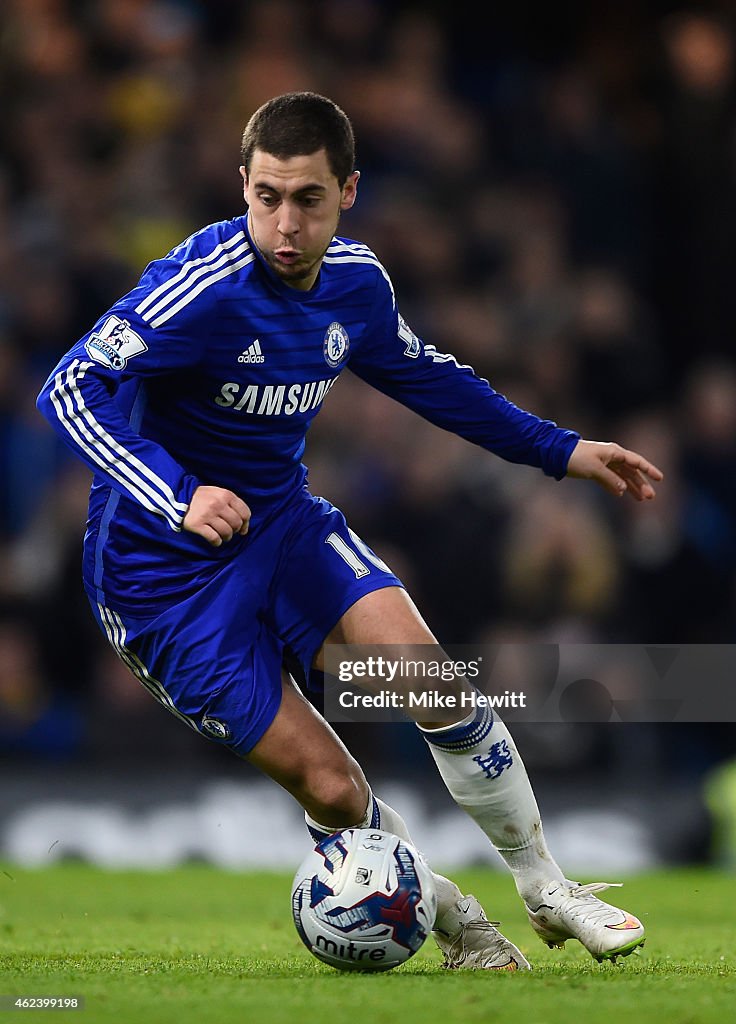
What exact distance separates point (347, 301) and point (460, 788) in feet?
4.66

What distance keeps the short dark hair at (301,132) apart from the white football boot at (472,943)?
2056 mm

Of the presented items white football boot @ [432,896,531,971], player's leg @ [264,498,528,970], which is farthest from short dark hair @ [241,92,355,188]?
white football boot @ [432,896,531,971]

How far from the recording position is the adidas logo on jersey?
421cm

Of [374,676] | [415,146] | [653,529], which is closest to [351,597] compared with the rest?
[374,676]

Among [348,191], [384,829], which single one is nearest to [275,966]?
[384,829]

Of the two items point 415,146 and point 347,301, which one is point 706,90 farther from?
point 347,301

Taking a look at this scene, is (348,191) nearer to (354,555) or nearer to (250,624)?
(354,555)

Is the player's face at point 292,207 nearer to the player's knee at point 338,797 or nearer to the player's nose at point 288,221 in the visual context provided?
the player's nose at point 288,221

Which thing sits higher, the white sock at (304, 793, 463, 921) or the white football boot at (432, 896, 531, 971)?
the white sock at (304, 793, 463, 921)

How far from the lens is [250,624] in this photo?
4.33 metres

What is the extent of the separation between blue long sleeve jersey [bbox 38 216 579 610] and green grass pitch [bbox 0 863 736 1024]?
1059 mm

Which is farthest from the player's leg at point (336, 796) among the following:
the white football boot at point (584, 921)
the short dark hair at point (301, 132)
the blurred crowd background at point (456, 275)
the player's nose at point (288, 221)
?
the blurred crowd background at point (456, 275)

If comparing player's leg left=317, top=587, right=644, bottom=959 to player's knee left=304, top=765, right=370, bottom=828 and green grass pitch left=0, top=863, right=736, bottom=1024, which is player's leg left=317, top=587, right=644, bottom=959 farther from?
player's knee left=304, top=765, right=370, bottom=828

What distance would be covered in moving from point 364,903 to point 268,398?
4.54 feet
